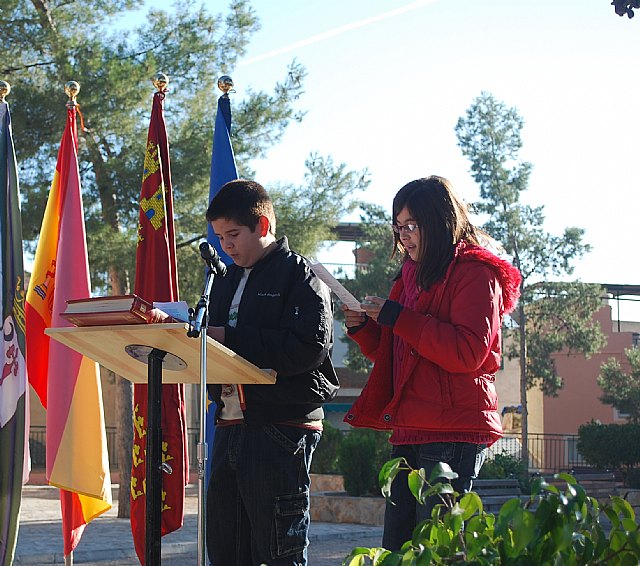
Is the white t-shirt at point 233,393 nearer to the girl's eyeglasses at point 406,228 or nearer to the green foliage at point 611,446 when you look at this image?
the girl's eyeglasses at point 406,228

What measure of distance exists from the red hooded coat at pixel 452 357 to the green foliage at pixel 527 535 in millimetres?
1203

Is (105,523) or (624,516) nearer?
(624,516)

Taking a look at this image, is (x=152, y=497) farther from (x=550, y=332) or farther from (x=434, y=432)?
(x=550, y=332)

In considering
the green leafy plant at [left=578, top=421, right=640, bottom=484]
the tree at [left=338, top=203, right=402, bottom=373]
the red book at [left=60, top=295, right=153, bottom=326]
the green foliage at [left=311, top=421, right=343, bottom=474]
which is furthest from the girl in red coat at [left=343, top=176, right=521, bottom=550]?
the tree at [left=338, top=203, right=402, bottom=373]

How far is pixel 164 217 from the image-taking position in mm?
6246

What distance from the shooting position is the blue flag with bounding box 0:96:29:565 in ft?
19.0

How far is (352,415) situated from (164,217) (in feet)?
9.81

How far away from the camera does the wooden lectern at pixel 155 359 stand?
315cm

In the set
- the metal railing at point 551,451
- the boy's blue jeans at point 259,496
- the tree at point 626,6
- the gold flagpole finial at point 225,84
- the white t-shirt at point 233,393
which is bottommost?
the metal railing at point 551,451

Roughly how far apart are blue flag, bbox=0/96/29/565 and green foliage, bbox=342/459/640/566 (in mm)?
4155

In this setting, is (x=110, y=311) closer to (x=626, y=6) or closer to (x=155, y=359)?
(x=155, y=359)

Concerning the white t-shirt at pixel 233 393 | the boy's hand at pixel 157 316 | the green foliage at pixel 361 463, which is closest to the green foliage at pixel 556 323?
the green foliage at pixel 361 463

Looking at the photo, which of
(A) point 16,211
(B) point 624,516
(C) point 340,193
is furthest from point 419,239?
(C) point 340,193

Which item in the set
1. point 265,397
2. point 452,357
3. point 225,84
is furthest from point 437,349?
point 225,84
